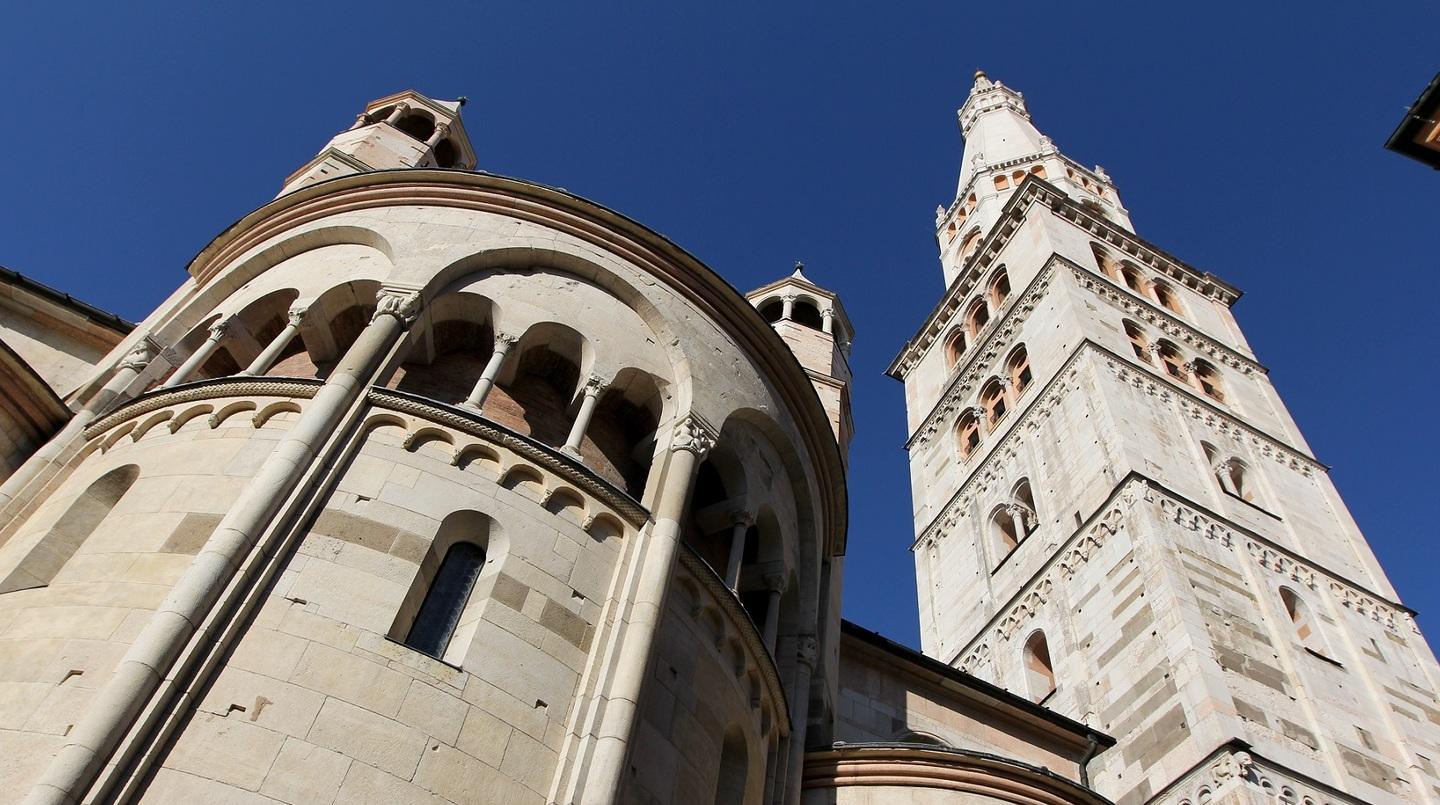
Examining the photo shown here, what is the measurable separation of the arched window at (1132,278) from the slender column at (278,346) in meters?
26.3

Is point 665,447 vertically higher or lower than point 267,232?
lower

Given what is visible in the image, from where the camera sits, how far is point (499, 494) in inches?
338

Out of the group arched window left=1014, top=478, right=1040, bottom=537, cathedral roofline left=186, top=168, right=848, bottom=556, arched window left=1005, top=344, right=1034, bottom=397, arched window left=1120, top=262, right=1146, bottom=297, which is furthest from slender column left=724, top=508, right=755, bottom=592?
arched window left=1120, top=262, right=1146, bottom=297

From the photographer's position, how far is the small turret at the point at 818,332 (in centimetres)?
1529

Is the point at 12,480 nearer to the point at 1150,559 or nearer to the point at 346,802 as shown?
the point at 346,802

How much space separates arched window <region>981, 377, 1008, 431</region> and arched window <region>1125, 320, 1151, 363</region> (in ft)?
11.0

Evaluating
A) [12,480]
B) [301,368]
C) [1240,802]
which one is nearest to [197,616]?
[12,480]

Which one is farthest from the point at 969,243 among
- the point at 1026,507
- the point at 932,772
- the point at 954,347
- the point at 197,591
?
the point at 197,591

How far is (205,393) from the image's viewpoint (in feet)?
30.1

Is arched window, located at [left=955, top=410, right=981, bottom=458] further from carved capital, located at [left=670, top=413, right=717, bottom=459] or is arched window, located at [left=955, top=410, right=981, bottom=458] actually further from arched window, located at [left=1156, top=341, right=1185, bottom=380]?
carved capital, located at [left=670, top=413, right=717, bottom=459]

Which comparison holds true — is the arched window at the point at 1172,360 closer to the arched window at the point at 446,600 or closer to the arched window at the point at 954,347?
the arched window at the point at 954,347

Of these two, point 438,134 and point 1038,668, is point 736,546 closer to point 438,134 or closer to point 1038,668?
point 438,134

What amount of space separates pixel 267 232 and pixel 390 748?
7.23m

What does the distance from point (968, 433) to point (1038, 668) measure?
9819mm
